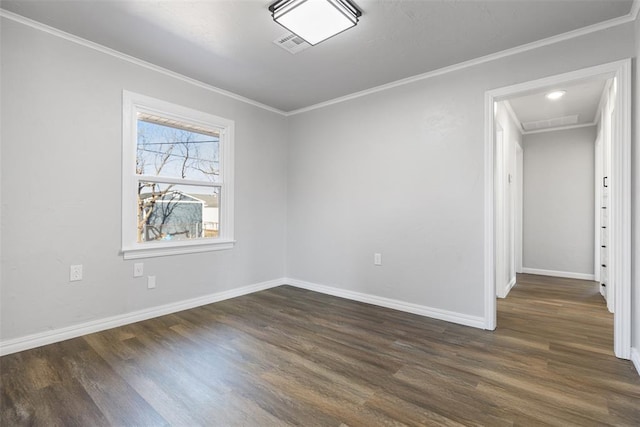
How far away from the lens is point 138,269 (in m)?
3.04

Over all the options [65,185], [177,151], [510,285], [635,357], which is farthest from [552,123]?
[65,185]

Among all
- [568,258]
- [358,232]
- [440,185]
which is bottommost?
[568,258]

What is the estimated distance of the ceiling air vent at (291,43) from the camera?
2.57 metres

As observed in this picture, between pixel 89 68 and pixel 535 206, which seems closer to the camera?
pixel 89 68

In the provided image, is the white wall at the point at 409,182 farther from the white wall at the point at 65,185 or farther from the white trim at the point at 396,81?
the white wall at the point at 65,185

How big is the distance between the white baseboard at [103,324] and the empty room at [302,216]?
2cm

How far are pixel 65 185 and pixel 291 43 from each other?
2230 mm

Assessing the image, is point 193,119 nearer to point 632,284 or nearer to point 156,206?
point 156,206

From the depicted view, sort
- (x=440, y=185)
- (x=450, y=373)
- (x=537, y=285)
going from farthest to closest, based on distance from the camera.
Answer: (x=537, y=285)
(x=440, y=185)
(x=450, y=373)

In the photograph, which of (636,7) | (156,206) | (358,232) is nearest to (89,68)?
(156,206)

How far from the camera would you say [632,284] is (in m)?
2.23

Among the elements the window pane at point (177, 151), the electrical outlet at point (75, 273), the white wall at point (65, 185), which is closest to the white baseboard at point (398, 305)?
the white wall at point (65, 185)

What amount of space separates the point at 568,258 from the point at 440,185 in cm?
387

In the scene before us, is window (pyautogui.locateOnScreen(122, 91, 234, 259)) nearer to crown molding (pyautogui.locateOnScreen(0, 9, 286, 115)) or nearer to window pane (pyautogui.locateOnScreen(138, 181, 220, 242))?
window pane (pyautogui.locateOnScreen(138, 181, 220, 242))
